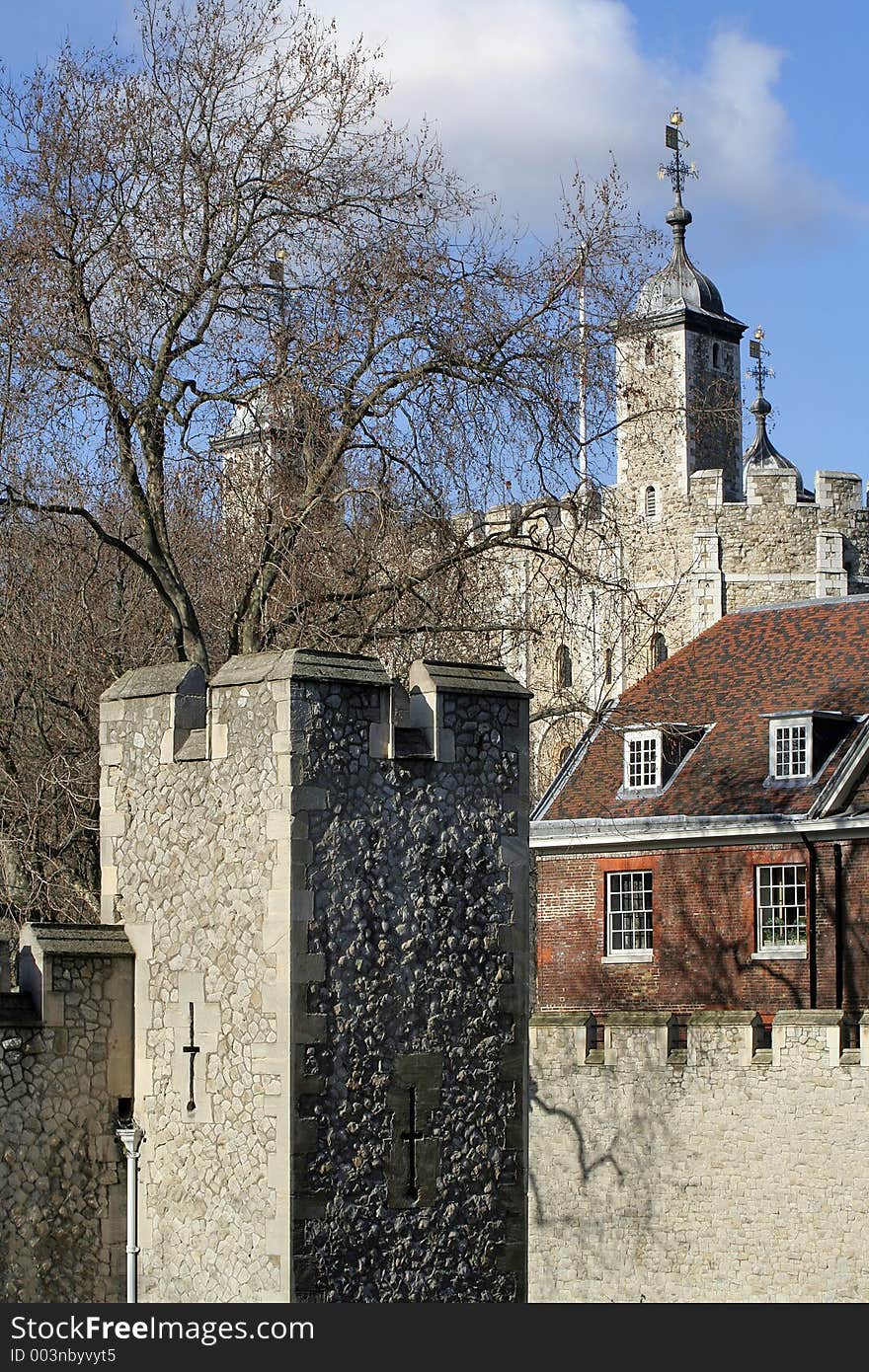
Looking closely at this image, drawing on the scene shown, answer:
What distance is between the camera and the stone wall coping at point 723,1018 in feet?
78.1

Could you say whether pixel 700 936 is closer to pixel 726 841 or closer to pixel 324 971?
pixel 726 841

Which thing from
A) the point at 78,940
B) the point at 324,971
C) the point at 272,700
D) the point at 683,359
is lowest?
the point at 324,971

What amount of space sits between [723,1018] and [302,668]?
1282cm

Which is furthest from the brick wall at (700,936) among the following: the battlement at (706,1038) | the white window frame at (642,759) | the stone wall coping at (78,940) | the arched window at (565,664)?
the arched window at (565,664)

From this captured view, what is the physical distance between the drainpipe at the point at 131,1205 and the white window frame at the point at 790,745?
52.4 ft

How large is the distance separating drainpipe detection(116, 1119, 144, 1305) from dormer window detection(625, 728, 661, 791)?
1693 centimetres

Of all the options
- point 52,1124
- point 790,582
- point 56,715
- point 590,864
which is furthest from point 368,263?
point 790,582

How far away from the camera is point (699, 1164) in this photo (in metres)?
24.2

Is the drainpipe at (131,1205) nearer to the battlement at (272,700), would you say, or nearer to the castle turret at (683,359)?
the battlement at (272,700)

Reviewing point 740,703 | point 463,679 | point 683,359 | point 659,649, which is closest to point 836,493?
point 659,649

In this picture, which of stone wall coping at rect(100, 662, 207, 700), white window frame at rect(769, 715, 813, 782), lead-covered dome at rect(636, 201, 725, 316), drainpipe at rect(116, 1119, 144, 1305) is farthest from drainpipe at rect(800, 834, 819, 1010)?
lead-covered dome at rect(636, 201, 725, 316)

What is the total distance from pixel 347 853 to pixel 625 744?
17602 millimetres

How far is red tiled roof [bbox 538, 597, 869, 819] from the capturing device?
91.8ft

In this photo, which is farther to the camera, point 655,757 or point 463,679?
point 655,757
